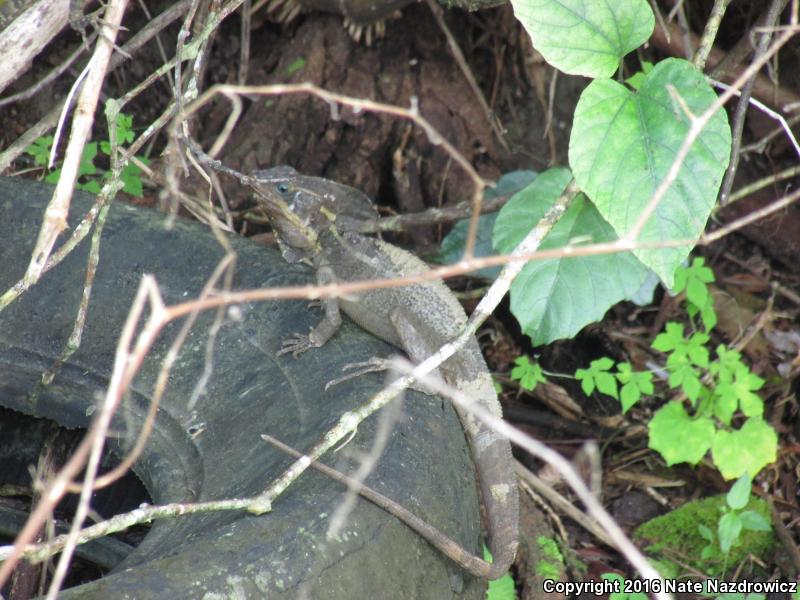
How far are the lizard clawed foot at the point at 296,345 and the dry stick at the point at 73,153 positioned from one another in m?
0.72

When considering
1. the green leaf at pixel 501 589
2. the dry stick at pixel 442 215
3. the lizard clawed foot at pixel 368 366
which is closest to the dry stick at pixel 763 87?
the dry stick at pixel 442 215

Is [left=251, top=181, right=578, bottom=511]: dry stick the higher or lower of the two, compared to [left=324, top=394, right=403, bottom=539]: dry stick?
higher

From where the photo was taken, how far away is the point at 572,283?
317cm

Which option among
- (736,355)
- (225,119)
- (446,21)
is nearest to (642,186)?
(736,355)

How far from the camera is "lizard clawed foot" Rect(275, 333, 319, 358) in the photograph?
2713 millimetres

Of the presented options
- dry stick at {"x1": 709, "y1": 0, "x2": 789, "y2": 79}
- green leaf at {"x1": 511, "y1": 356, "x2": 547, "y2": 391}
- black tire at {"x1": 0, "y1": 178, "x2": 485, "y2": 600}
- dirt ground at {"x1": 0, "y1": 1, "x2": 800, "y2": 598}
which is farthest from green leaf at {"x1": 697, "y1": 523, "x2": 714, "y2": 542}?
dry stick at {"x1": 709, "y1": 0, "x2": 789, "y2": 79}

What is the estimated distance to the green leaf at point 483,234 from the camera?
405cm

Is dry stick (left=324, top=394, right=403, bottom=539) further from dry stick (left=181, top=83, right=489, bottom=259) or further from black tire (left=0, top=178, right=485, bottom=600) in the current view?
dry stick (left=181, top=83, right=489, bottom=259)

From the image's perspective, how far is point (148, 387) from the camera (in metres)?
2.67

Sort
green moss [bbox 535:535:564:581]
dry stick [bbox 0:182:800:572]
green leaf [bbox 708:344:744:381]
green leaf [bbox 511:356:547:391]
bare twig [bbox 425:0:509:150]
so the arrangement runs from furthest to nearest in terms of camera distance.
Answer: bare twig [bbox 425:0:509:150]
green leaf [bbox 511:356:547:391]
green leaf [bbox 708:344:744:381]
green moss [bbox 535:535:564:581]
dry stick [bbox 0:182:800:572]

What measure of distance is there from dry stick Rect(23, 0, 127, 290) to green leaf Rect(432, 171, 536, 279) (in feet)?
6.36

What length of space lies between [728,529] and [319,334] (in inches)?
61.1

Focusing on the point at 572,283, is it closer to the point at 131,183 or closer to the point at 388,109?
the point at 388,109

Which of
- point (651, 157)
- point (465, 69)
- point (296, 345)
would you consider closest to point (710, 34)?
point (651, 157)
